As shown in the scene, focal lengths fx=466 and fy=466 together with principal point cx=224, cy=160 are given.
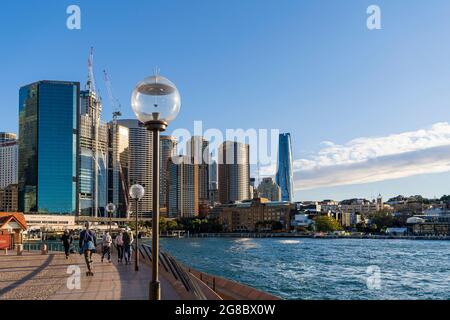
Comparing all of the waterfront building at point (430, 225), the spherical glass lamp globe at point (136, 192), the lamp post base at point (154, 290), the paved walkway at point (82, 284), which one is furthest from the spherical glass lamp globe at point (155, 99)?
the waterfront building at point (430, 225)

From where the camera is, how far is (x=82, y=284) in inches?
589

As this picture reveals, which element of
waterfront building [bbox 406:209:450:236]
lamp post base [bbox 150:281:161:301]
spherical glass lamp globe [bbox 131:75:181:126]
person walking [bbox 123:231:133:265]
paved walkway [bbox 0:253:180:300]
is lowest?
waterfront building [bbox 406:209:450:236]

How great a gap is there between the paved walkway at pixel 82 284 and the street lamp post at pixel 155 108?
17.0 ft

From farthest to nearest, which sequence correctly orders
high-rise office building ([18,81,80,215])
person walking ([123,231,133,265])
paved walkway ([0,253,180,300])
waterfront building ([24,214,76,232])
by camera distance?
1. high-rise office building ([18,81,80,215])
2. waterfront building ([24,214,76,232])
3. person walking ([123,231,133,265])
4. paved walkway ([0,253,180,300])

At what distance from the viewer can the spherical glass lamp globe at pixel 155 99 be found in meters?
7.02

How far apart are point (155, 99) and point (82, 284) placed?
996 centimetres

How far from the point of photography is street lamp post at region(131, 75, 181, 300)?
22.9 feet

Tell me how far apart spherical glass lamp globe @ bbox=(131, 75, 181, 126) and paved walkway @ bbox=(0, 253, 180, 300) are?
6.20 meters

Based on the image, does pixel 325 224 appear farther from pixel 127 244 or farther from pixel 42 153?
pixel 127 244

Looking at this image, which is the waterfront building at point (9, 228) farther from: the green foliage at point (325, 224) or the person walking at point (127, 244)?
the green foliage at point (325, 224)

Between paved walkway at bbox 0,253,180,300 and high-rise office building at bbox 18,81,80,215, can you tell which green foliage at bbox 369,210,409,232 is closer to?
high-rise office building at bbox 18,81,80,215

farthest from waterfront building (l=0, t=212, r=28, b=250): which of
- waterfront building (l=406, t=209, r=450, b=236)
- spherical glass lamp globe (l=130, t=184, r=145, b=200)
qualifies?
waterfront building (l=406, t=209, r=450, b=236)
